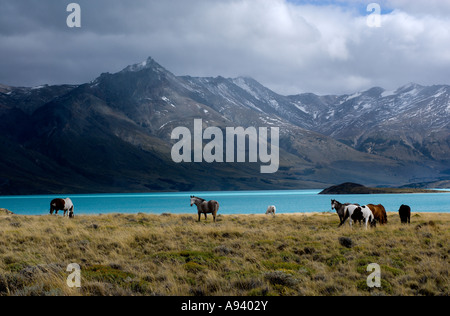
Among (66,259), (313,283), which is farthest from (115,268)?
(313,283)

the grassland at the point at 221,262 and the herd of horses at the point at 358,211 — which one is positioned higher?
the herd of horses at the point at 358,211

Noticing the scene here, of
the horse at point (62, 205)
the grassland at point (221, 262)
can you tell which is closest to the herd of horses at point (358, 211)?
the horse at point (62, 205)

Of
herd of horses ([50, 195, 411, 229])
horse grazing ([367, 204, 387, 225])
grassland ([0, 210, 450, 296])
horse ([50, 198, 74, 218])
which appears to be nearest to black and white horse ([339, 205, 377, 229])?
herd of horses ([50, 195, 411, 229])

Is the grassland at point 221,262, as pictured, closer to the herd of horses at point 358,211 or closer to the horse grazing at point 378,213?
the herd of horses at point 358,211

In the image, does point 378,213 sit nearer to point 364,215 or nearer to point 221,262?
point 364,215

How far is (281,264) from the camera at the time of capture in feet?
50.4

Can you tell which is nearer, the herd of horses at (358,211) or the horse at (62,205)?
the herd of horses at (358,211)

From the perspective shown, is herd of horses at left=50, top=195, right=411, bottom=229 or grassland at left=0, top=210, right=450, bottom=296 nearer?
grassland at left=0, top=210, right=450, bottom=296

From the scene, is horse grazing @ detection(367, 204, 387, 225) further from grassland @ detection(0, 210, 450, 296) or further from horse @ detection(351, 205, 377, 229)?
grassland @ detection(0, 210, 450, 296)

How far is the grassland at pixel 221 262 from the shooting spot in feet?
40.0

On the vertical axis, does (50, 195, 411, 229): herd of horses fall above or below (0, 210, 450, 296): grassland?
above

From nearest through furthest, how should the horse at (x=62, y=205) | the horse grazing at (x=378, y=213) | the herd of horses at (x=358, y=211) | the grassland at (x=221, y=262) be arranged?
the grassland at (x=221, y=262) < the herd of horses at (x=358, y=211) < the horse grazing at (x=378, y=213) < the horse at (x=62, y=205)

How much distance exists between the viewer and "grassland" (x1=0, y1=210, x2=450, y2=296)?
12203 mm
